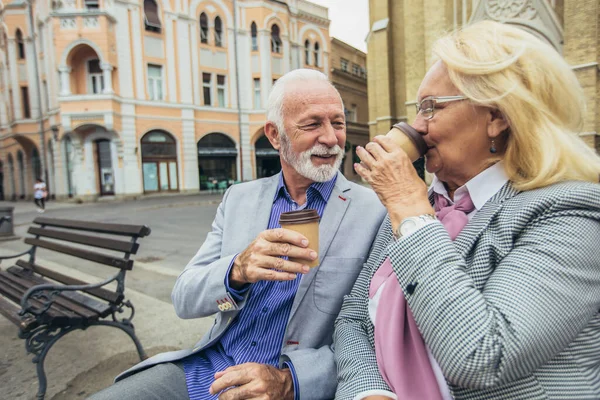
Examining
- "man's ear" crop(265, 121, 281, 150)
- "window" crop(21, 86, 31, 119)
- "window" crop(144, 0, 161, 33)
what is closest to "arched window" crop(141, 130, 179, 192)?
"window" crop(144, 0, 161, 33)

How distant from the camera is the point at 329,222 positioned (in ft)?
6.38

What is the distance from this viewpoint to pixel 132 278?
5480 mm

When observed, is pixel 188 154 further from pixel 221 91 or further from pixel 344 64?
pixel 344 64

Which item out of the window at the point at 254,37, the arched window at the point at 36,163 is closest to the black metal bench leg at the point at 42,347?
the window at the point at 254,37

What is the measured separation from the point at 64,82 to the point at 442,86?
82.5 ft

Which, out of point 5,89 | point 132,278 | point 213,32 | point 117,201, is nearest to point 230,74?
point 213,32

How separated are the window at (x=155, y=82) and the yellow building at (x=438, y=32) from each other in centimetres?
1309

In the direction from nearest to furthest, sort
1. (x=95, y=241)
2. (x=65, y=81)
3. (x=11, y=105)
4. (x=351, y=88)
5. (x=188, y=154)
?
1. (x=95, y=241)
2. (x=65, y=81)
3. (x=188, y=154)
4. (x=11, y=105)
5. (x=351, y=88)

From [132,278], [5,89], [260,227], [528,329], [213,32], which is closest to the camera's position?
[528,329]

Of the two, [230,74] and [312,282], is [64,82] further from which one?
[312,282]

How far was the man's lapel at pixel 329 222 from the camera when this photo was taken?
1.79m

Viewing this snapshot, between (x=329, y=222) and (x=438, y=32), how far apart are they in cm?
1039

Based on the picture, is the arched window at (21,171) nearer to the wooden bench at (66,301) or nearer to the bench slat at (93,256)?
the bench slat at (93,256)

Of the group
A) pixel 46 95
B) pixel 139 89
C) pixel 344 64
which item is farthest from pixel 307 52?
pixel 46 95
